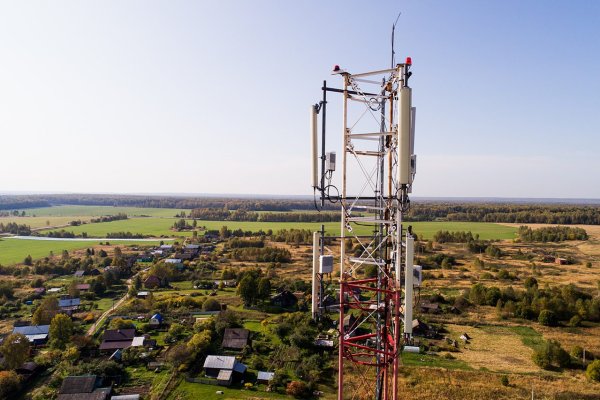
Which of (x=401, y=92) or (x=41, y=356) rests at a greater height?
(x=401, y=92)

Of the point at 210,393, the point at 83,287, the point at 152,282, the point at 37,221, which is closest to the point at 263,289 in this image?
the point at 210,393

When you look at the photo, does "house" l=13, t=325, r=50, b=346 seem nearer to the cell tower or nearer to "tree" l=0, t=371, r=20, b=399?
"tree" l=0, t=371, r=20, b=399

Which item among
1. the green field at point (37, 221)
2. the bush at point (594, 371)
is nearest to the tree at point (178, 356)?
the bush at point (594, 371)

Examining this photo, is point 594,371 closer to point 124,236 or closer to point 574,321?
point 574,321

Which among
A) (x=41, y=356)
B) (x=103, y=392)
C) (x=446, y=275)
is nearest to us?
(x=103, y=392)

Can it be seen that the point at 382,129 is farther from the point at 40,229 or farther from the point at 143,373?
the point at 40,229

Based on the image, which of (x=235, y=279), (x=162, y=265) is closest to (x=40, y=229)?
(x=162, y=265)
